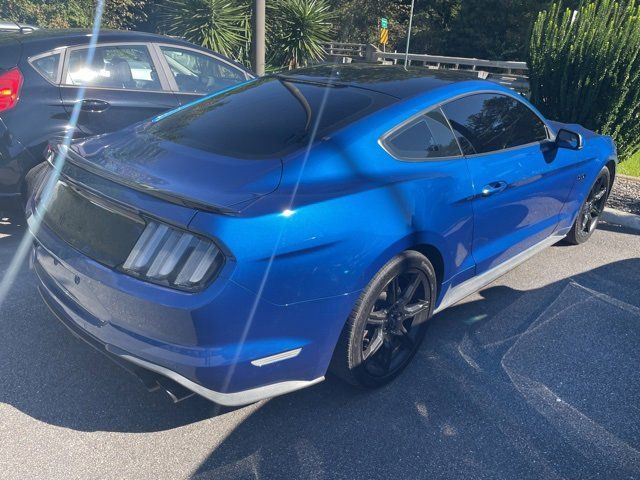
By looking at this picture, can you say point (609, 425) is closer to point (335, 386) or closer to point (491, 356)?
point (491, 356)

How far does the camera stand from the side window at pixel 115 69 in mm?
4648

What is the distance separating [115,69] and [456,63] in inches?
601

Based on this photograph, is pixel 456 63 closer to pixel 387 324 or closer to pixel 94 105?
pixel 94 105

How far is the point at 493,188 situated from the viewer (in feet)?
11.0

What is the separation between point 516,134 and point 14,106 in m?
3.65

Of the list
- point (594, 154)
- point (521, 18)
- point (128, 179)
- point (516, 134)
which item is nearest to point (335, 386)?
point (128, 179)

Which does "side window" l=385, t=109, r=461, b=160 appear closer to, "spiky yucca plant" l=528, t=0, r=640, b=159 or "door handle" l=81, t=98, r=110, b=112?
"door handle" l=81, t=98, r=110, b=112

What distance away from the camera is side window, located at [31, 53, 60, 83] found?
442 cm

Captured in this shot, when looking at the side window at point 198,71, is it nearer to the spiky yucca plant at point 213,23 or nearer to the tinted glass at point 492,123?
the tinted glass at point 492,123

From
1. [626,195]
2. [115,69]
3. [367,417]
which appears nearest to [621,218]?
[626,195]

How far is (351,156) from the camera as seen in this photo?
8.88ft

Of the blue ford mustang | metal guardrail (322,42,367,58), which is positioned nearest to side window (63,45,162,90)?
the blue ford mustang

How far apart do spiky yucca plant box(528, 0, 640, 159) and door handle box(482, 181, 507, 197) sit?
4.38 m

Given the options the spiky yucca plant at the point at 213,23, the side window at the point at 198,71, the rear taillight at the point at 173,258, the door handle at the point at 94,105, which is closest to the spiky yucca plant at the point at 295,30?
the spiky yucca plant at the point at 213,23
